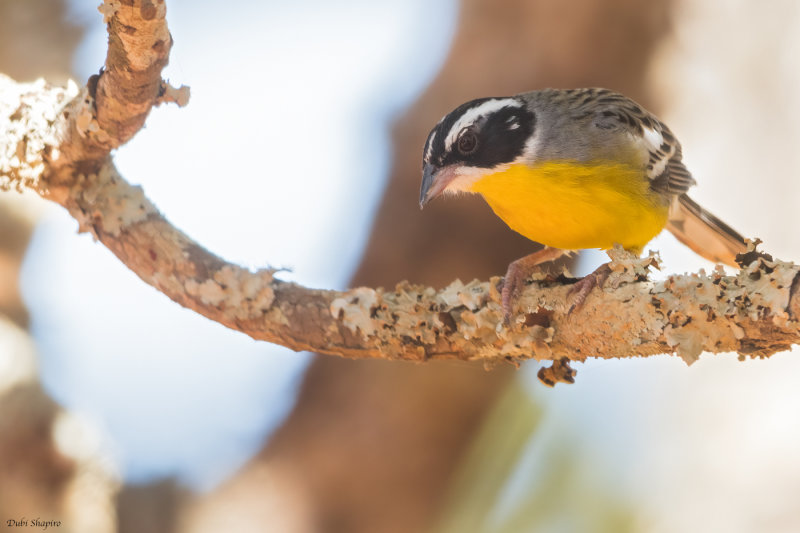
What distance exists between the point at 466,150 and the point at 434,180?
6.5 inches

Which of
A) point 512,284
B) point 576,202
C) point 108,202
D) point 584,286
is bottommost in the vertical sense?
point 584,286

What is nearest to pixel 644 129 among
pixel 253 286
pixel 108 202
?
pixel 253 286

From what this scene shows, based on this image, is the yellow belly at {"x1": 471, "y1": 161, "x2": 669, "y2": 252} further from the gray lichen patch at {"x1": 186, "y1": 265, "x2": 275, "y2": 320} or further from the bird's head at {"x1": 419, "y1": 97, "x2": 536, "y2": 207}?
the gray lichen patch at {"x1": 186, "y1": 265, "x2": 275, "y2": 320}

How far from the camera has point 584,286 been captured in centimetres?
206

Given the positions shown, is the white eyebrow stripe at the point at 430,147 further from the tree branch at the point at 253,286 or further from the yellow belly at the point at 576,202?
the tree branch at the point at 253,286

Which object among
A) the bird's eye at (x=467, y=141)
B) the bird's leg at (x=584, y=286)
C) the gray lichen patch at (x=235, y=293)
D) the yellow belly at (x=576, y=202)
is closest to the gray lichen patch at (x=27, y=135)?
the gray lichen patch at (x=235, y=293)

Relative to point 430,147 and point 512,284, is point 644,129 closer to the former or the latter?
point 430,147

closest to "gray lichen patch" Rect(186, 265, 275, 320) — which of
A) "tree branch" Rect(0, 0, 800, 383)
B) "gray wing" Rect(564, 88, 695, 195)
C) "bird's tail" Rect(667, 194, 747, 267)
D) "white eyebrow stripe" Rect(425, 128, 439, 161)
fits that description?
"tree branch" Rect(0, 0, 800, 383)

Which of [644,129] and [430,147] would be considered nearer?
[430,147]

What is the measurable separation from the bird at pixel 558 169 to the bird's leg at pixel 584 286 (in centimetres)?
36

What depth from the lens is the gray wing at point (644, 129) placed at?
2947 millimetres

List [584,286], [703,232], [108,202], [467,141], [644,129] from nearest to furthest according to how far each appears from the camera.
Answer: [584,286] < [108,202] < [467,141] < [644,129] < [703,232]

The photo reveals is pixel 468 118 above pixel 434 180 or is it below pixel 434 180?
above

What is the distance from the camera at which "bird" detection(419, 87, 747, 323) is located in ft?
8.80
